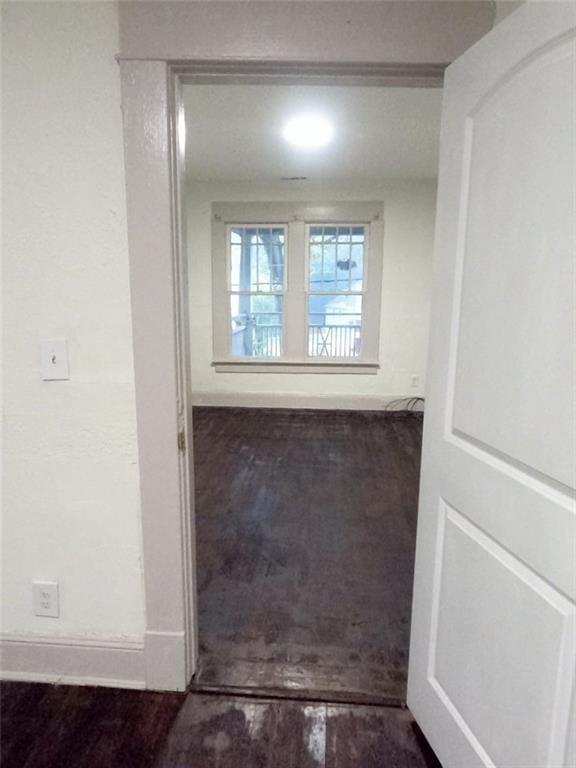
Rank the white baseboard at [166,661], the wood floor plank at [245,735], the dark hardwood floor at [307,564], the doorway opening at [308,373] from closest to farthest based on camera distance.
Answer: the wood floor plank at [245,735], the white baseboard at [166,661], the dark hardwood floor at [307,564], the doorway opening at [308,373]

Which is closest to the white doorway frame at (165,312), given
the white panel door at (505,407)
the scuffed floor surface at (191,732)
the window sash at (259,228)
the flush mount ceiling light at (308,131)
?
the scuffed floor surface at (191,732)

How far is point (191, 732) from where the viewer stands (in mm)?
1328

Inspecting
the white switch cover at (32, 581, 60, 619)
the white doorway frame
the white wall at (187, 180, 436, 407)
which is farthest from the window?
the white switch cover at (32, 581, 60, 619)

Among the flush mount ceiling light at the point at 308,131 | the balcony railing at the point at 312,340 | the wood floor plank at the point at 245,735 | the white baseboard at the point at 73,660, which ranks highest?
the flush mount ceiling light at the point at 308,131

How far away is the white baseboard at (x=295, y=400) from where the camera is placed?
5.08 m

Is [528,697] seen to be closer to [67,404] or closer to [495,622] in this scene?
[495,622]

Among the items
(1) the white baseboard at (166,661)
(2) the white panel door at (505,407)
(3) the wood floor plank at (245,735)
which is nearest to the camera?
(2) the white panel door at (505,407)

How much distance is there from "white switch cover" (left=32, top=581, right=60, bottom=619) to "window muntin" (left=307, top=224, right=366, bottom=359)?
3904 millimetres

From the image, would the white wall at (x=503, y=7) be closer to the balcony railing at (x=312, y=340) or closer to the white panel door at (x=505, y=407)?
the white panel door at (x=505, y=407)

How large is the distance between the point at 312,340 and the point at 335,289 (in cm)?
63

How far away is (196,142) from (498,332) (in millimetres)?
3397

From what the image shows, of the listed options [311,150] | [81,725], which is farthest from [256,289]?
[81,725]

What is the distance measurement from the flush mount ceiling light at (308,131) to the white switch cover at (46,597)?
307cm

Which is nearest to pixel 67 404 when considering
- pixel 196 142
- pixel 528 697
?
pixel 528 697
